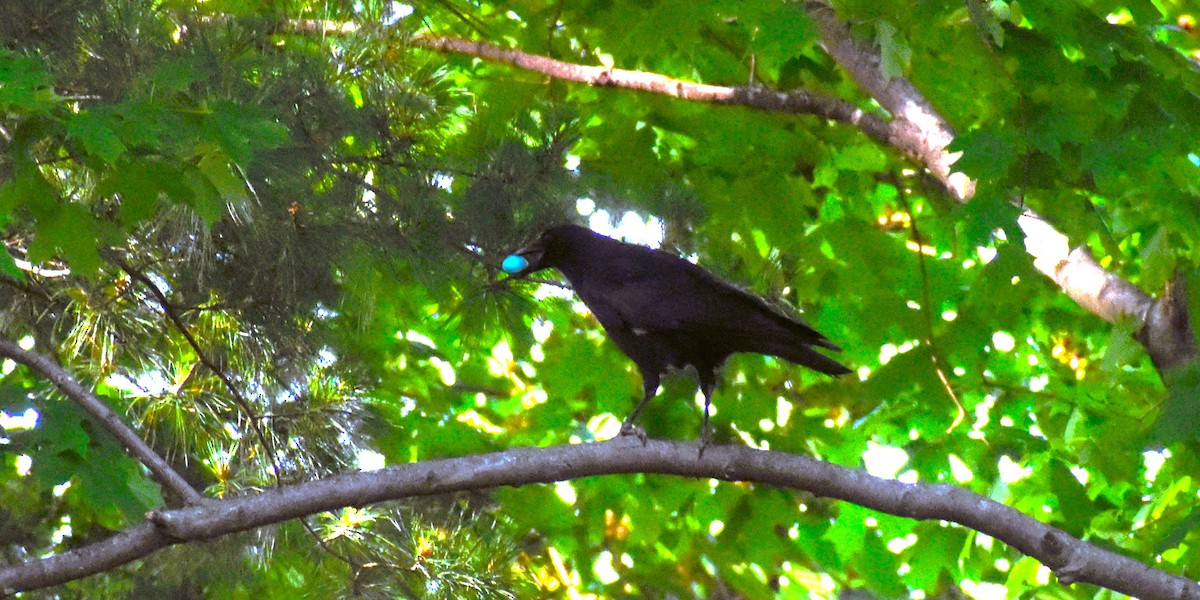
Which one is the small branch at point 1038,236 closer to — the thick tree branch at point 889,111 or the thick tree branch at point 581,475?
the thick tree branch at point 889,111

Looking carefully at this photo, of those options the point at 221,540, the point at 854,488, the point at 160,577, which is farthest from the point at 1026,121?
the point at 160,577

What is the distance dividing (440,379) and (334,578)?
1.97m

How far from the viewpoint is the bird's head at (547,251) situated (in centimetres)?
377

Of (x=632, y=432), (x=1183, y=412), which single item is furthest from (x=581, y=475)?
(x=1183, y=412)

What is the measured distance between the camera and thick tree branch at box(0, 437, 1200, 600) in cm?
236

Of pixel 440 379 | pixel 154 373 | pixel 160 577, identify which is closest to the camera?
pixel 154 373

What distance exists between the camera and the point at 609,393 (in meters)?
4.34

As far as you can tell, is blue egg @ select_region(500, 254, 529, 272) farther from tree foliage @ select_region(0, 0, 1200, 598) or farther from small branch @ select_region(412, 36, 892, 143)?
small branch @ select_region(412, 36, 892, 143)

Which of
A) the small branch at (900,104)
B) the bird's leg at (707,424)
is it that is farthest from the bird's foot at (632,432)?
the small branch at (900,104)

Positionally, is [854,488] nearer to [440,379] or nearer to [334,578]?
[334,578]

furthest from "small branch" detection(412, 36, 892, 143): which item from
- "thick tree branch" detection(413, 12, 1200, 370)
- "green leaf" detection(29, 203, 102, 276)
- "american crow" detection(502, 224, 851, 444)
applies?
"green leaf" detection(29, 203, 102, 276)

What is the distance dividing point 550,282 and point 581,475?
51.0 inches

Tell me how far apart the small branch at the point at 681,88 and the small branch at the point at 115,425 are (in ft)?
5.96

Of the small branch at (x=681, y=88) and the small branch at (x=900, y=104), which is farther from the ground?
the small branch at (x=681, y=88)
